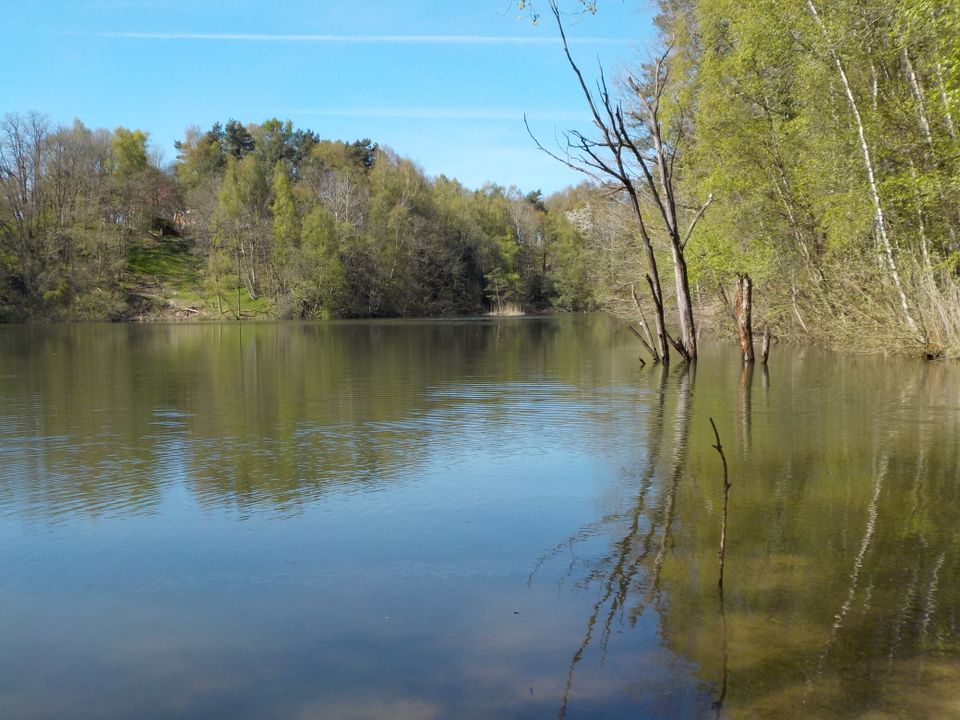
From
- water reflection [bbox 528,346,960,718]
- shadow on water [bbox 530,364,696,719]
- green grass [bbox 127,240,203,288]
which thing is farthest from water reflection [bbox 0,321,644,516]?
green grass [bbox 127,240,203,288]

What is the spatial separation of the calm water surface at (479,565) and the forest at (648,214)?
7.31 m

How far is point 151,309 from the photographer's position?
67.8 metres

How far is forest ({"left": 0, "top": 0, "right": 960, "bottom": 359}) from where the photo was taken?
17.0 meters

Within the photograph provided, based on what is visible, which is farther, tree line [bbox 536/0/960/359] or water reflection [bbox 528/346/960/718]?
tree line [bbox 536/0/960/359]

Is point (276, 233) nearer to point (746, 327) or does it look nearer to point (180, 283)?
point (180, 283)

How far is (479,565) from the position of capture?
5.08 m

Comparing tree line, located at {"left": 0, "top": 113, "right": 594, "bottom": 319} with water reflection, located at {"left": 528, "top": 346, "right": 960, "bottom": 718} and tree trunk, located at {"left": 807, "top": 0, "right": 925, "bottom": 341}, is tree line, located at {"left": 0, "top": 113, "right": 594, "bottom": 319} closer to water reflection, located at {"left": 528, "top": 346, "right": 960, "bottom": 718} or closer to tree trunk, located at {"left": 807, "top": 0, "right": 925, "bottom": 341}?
tree trunk, located at {"left": 807, "top": 0, "right": 925, "bottom": 341}

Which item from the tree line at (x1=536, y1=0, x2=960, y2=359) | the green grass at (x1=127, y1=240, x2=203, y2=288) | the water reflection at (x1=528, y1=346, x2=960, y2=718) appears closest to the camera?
the water reflection at (x1=528, y1=346, x2=960, y2=718)

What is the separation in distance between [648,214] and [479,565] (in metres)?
27.7

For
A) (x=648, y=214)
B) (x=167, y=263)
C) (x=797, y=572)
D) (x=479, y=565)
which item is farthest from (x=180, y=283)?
(x=797, y=572)

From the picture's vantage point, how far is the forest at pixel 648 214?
55.7 ft

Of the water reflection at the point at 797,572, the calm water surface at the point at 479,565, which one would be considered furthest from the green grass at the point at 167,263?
the water reflection at the point at 797,572

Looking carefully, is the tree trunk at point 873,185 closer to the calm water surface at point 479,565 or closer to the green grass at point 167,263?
the calm water surface at point 479,565

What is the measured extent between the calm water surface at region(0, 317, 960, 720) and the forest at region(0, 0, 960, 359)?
7310mm
